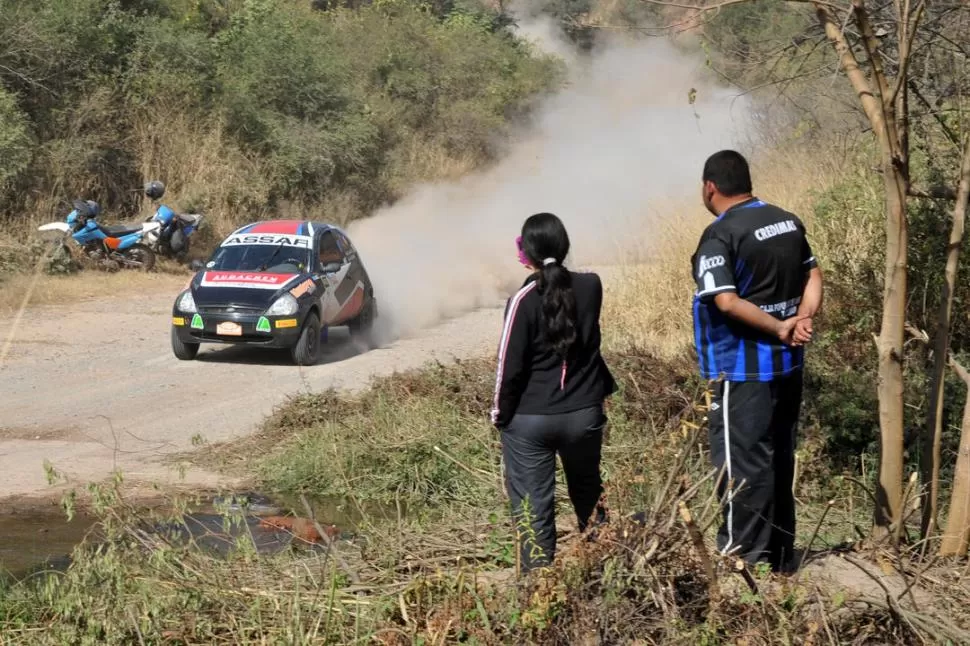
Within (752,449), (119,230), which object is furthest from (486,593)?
(119,230)

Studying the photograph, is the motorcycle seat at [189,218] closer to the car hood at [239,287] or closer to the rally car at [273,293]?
the rally car at [273,293]

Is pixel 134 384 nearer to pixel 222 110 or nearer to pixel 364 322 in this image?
pixel 364 322

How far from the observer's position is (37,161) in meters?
20.8

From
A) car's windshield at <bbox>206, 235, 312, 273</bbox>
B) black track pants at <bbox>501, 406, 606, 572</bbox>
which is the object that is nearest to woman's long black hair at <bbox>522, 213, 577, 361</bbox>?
black track pants at <bbox>501, 406, 606, 572</bbox>

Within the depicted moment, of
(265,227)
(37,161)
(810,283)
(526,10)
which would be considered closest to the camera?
(810,283)

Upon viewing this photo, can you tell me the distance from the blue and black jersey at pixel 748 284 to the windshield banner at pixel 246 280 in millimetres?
9371

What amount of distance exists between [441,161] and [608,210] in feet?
19.5

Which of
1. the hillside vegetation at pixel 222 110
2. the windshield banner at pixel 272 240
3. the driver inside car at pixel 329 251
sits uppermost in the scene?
the hillside vegetation at pixel 222 110

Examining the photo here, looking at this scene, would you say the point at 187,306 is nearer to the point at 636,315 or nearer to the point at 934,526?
the point at 636,315

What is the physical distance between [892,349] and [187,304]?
995 centimetres

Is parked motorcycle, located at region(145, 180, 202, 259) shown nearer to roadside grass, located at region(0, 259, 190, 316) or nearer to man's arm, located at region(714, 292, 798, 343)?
roadside grass, located at region(0, 259, 190, 316)

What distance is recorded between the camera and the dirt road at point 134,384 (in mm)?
A: 9727

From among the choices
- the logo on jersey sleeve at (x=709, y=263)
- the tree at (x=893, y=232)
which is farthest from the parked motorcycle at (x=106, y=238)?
the logo on jersey sleeve at (x=709, y=263)

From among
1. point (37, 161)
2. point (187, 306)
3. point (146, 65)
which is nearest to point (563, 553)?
point (187, 306)
